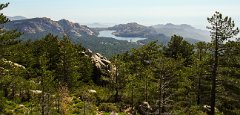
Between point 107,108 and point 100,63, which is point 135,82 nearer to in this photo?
point 107,108

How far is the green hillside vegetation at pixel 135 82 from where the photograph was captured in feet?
113

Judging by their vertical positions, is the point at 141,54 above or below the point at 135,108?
above

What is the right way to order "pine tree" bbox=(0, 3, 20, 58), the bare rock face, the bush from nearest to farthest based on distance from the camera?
"pine tree" bbox=(0, 3, 20, 58)
the bush
the bare rock face

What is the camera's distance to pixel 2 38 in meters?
34.3

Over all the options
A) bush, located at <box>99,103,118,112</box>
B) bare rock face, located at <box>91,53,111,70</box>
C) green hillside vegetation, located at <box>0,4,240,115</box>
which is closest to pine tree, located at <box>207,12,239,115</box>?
green hillside vegetation, located at <box>0,4,240,115</box>

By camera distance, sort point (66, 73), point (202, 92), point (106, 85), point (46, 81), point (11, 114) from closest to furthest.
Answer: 1. point (46, 81)
2. point (11, 114)
3. point (202, 92)
4. point (66, 73)
5. point (106, 85)

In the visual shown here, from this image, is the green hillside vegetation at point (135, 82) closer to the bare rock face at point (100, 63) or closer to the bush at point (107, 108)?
the bush at point (107, 108)

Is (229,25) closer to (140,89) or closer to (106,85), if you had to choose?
(140,89)

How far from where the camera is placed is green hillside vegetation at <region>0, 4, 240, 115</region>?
113ft

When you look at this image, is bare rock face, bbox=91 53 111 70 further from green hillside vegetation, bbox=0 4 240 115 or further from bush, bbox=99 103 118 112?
bush, bbox=99 103 118 112

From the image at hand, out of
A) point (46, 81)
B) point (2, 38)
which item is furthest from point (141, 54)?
point (2, 38)

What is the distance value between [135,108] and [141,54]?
22081mm

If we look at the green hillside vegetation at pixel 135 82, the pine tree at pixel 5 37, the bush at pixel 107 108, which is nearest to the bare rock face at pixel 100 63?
the green hillside vegetation at pixel 135 82

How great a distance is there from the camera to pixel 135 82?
47.9 meters
